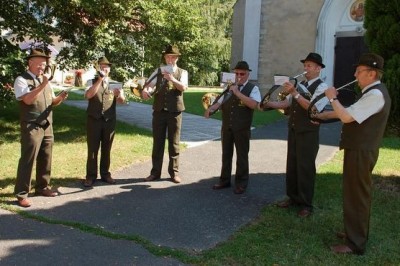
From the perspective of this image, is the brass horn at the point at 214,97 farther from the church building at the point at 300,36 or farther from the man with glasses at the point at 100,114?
the church building at the point at 300,36

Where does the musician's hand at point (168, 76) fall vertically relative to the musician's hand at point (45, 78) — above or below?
above

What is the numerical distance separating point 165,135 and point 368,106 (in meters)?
3.78

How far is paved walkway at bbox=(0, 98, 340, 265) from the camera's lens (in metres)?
4.54

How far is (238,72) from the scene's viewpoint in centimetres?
656

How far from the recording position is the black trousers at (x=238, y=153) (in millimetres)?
6691

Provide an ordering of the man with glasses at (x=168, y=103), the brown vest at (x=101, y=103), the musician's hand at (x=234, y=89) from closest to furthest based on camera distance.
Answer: the musician's hand at (x=234, y=89), the brown vest at (x=101, y=103), the man with glasses at (x=168, y=103)

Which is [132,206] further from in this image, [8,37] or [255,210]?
[8,37]

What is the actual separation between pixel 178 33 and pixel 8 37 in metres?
4.84

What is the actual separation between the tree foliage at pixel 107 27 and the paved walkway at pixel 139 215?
145 inches

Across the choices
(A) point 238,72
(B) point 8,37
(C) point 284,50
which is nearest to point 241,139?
(A) point 238,72

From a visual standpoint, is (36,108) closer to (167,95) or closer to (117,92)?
(117,92)

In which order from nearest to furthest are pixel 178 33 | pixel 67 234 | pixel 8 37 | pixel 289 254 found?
pixel 289 254
pixel 67 234
pixel 8 37
pixel 178 33

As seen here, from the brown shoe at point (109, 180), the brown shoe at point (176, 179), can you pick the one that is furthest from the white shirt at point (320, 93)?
the brown shoe at point (109, 180)

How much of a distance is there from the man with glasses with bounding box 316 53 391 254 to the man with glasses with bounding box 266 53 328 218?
88 cm
